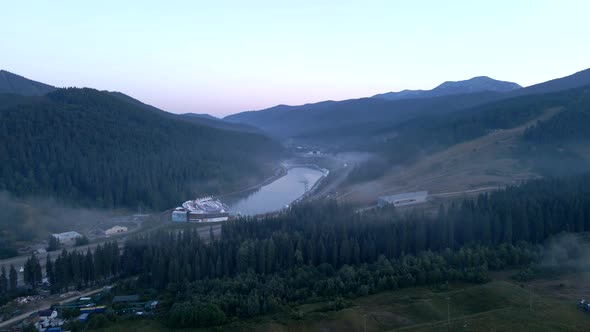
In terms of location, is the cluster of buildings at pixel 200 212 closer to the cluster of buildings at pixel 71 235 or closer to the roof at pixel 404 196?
the cluster of buildings at pixel 71 235

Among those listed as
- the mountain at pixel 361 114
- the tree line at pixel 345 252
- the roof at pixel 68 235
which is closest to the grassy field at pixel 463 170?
the tree line at pixel 345 252

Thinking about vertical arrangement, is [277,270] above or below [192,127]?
below

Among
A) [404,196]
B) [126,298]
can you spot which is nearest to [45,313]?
[126,298]

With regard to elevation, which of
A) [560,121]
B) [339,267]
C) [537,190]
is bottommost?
[339,267]

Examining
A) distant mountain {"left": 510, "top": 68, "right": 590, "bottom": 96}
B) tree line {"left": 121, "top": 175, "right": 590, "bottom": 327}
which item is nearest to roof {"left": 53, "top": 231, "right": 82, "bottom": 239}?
tree line {"left": 121, "top": 175, "right": 590, "bottom": 327}

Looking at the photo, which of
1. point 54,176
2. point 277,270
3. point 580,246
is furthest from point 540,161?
point 54,176

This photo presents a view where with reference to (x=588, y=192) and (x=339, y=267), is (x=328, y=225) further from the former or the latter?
(x=588, y=192)

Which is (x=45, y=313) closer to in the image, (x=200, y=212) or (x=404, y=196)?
(x=200, y=212)
